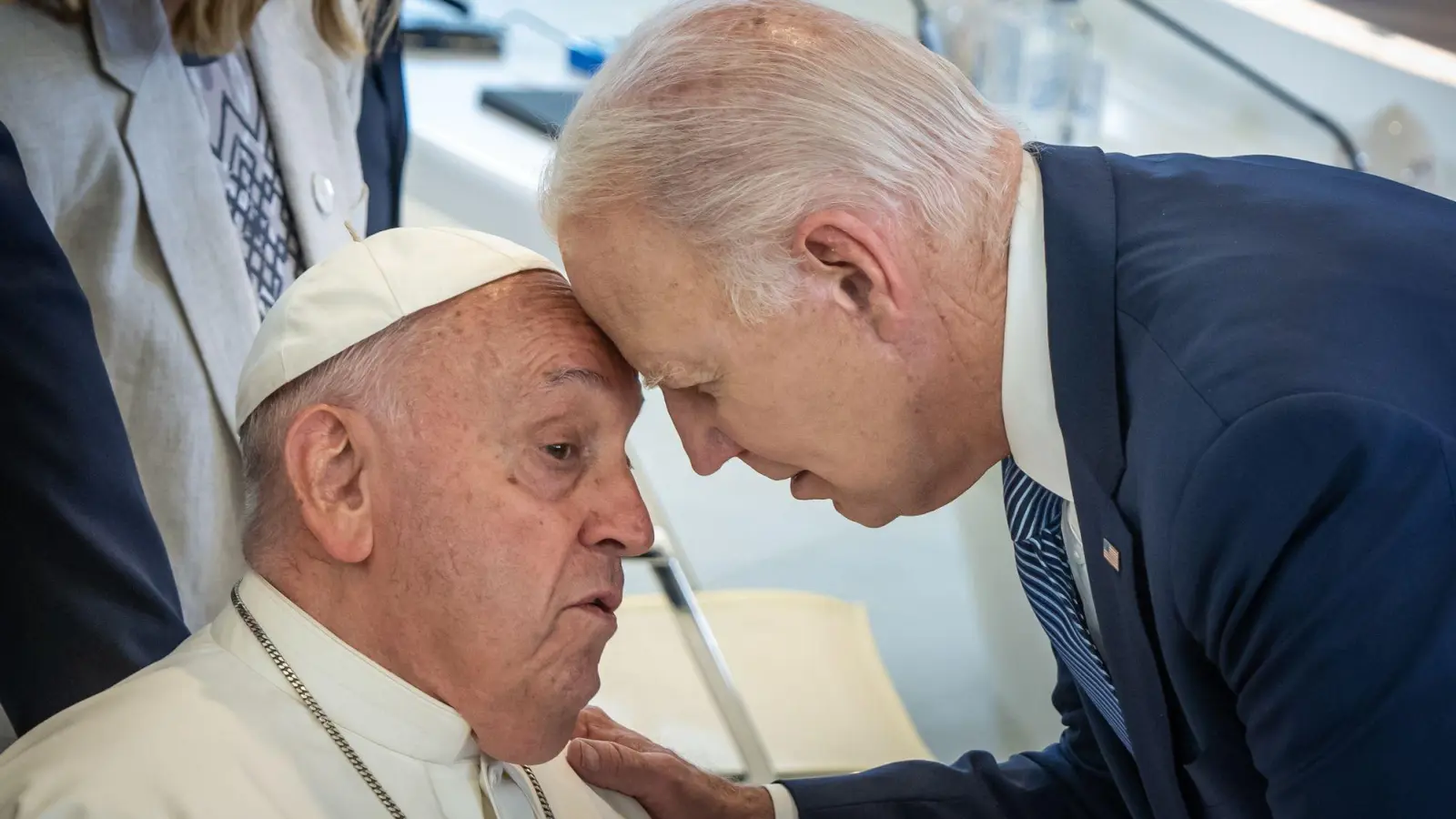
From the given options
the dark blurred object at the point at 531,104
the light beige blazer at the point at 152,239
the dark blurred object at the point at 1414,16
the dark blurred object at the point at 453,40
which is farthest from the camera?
the dark blurred object at the point at 453,40

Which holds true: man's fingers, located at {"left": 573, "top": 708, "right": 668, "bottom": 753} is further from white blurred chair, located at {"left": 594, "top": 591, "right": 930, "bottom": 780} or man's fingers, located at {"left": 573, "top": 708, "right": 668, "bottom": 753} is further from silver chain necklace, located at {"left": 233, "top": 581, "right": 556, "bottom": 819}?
silver chain necklace, located at {"left": 233, "top": 581, "right": 556, "bottom": 819}

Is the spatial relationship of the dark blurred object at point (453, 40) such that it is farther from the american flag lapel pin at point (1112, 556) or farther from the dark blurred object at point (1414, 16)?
the american flag lapel pin at point (1112, 556)

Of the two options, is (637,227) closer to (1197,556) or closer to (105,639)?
(1197,556)

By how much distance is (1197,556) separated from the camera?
134 cm

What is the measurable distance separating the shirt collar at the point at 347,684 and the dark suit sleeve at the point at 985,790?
2.00 feet

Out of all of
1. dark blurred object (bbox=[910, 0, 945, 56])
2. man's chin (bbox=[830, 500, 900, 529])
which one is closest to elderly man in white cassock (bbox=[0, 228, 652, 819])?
man's chin (bbox=[830, 500, 900, 529])

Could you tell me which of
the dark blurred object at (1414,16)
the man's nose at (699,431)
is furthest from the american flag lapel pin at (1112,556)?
the dark blurred object at (1414,16)

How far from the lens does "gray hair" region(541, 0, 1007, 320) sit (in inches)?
60.6

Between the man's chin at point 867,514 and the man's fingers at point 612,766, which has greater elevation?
the man's chin at point 867,514

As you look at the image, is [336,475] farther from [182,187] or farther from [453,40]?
[453,40]

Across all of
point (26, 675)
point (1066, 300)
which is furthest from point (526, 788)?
point (1066, 300)

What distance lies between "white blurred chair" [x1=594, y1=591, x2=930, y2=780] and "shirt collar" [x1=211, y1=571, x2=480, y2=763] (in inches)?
20.6

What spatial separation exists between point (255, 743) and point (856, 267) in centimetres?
83

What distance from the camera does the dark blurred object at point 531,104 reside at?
15.0 ft
